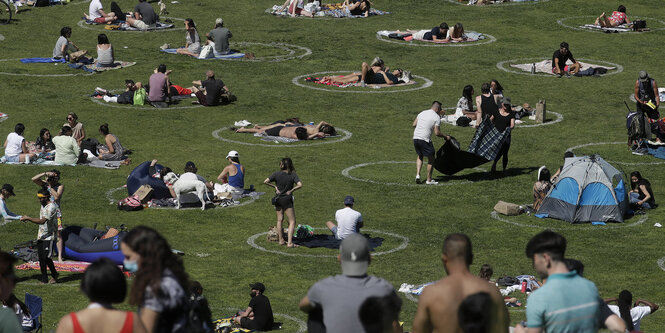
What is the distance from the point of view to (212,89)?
133ft

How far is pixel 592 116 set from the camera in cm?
3925

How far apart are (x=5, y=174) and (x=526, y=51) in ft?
82.0

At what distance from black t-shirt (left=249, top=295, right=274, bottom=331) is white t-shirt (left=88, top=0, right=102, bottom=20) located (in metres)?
36.9

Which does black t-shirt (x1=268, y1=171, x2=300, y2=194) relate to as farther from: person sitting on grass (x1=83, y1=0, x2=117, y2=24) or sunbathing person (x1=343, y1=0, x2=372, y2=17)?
sunbathing person (x1=343, y1=0, x2=372, y2=17)

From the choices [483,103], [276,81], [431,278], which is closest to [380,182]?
[483,103]

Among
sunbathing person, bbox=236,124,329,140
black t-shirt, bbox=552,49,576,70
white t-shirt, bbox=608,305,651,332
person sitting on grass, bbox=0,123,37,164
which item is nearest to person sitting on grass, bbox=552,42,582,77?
black t-shirt, bbox=552,49,576,70

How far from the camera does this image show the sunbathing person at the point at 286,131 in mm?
36188

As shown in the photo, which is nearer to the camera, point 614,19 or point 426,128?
point 426,128

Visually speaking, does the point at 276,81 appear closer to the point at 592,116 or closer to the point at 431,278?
the point at 592,116

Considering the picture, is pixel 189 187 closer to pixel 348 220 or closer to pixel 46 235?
pixel 348 220

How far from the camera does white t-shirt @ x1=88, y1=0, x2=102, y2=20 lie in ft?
178

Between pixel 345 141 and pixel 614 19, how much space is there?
22.4 meters

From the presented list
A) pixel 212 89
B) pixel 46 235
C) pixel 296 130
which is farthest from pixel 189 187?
pixel 212 89

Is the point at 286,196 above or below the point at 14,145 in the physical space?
above
